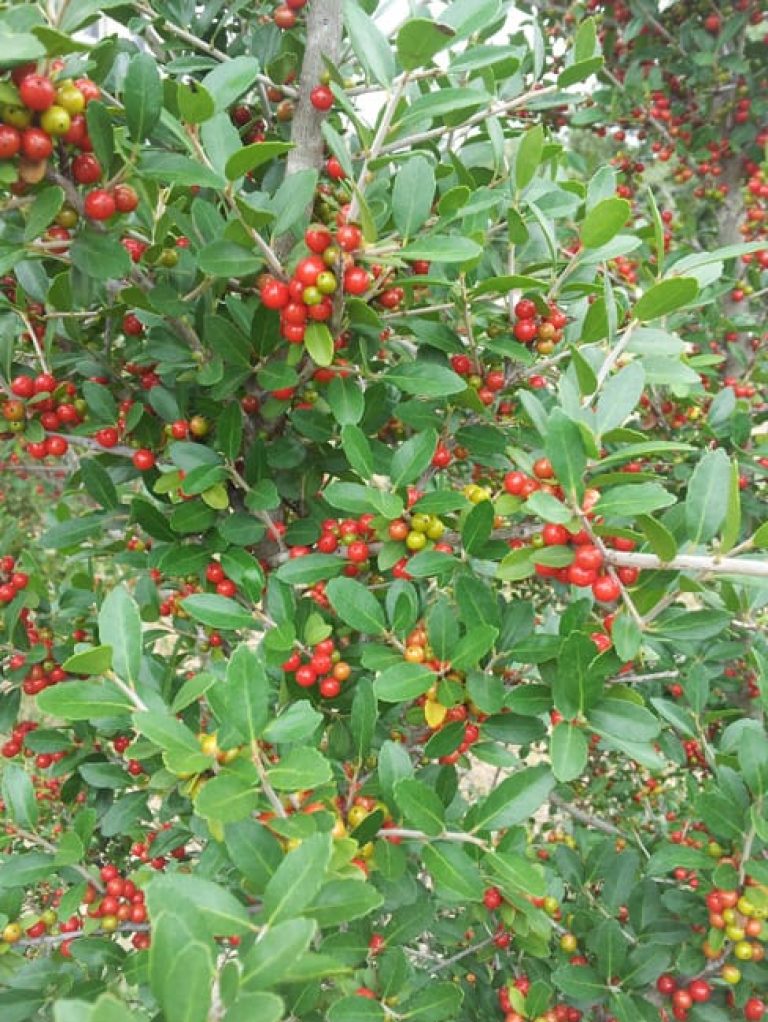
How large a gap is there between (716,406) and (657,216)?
133 cm

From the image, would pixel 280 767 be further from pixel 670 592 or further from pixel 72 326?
pixel 72 326

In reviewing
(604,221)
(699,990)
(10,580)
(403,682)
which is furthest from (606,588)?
(10,580)

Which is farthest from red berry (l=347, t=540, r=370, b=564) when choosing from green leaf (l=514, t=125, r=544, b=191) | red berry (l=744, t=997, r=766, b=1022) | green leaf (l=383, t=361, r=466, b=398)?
red berry (l=744, t=997, r=766, b=1022)

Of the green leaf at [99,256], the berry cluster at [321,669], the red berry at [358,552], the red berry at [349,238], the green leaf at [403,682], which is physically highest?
the green leaf at [99,256]


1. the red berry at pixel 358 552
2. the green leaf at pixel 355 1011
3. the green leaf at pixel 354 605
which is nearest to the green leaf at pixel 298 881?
the green leaf at pixel 355 1011

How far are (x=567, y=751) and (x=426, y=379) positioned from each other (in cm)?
84

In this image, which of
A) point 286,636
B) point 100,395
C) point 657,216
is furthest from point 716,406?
point 100,395

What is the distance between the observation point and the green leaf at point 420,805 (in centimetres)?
140

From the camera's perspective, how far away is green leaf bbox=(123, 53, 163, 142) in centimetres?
131

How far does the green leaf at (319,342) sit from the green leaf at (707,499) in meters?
0.76

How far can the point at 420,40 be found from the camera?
Result: 1311mm

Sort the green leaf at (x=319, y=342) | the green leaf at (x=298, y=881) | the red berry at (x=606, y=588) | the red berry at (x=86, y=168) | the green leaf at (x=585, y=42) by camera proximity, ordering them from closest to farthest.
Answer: the green leaf at (x=298, y=881) → the red berry at (x=86, y=168) → the red berry at (x=606, y=588) → the green leaf at (x=319, y=342) → the green leaf at (x=585, y=42)

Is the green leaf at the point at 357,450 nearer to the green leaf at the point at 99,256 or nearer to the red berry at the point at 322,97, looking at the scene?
the green leaf at the point at 99,256

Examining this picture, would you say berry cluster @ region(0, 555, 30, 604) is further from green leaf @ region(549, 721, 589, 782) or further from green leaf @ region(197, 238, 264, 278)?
green leaf @ region(549, 721, 589, 782)
